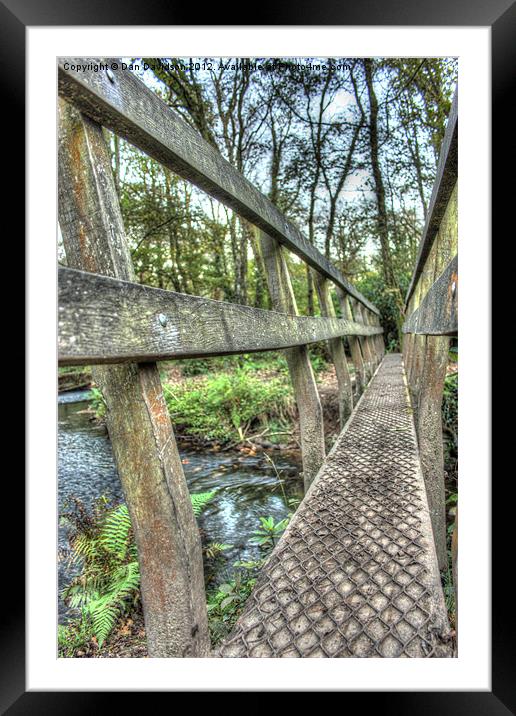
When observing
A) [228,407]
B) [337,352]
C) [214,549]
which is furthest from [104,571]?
[228,407]

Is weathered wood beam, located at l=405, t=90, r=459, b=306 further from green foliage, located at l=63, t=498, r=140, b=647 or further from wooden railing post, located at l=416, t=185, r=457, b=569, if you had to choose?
green foliage, located at l=63, t=498, r=140, b=647

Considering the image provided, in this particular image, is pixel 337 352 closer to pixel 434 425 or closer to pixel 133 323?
pixel 434 425

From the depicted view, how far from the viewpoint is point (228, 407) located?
632 cm

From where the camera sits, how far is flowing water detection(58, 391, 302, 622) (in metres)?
3.06

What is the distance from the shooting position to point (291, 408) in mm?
6238

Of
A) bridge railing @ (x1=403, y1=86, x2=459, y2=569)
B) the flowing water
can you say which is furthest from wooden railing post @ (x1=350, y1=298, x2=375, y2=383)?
bridge railing @ (x1=403, y1=86, x2=459, y2=569)

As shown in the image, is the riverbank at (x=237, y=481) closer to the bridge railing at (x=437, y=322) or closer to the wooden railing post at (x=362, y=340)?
the bridge railing at (x=437, y=322)

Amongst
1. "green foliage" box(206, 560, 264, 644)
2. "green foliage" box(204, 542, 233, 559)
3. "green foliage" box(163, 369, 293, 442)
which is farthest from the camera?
"green foliage" box(163, 369, 293, 442)

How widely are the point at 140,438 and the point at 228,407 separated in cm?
560

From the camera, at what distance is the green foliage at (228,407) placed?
5.93m

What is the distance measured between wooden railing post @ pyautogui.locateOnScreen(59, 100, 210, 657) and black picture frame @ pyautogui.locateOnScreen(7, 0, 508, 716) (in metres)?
0.22

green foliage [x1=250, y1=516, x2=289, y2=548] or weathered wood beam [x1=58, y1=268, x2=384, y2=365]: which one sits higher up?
weathered wood beam [x1=58, y1=268, x2=384, y2=365]

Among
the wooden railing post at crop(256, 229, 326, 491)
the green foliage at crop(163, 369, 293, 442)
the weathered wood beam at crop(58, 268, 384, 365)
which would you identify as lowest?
the green foliage at crop(163, 369, 293, 442)
